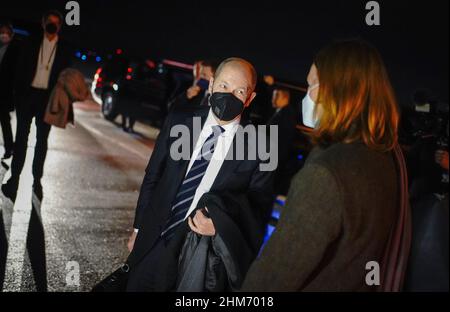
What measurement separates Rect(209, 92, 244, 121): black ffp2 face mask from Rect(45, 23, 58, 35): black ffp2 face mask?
12.3 feet

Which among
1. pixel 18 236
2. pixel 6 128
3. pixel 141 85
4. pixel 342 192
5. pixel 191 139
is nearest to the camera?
pixel 342 192

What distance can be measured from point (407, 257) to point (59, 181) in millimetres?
5723

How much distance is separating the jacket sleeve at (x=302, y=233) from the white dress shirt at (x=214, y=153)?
0.97 meters

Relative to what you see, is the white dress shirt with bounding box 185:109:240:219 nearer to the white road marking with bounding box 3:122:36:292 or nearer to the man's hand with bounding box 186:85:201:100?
the white road marking with bounding box 3:122:36:292

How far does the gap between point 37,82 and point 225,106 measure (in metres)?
3.96

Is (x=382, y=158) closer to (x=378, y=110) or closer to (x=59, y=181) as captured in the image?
(x=378, y=110)

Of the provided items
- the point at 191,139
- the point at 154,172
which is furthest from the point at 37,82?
the point at 191,139

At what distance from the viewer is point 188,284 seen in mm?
2268

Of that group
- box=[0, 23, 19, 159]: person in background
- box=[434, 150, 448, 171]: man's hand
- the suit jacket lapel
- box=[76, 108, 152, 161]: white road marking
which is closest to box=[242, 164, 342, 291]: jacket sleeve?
the suit jacket lapel

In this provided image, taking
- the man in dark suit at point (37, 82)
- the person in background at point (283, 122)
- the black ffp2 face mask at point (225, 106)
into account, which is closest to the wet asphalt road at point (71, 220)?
the man in dark suit at point (37, 82)

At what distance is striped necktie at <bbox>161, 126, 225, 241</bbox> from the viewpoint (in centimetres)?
250

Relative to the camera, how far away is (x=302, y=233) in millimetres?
1520

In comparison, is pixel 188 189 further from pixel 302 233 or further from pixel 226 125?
pixel 302 233

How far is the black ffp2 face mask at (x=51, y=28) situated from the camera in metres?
5.56
